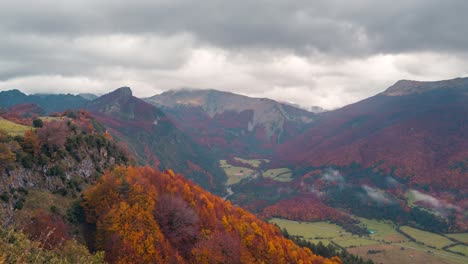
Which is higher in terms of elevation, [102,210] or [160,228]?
[102,210]

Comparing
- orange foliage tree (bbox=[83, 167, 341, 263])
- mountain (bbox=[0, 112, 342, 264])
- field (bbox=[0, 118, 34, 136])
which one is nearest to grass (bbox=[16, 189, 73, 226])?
mountain (bbox=[0, 112, 342, 264])

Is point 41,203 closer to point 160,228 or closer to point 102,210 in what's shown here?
A: point 102,210

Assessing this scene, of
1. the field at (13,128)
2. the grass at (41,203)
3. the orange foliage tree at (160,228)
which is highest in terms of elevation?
the field at (13,128)

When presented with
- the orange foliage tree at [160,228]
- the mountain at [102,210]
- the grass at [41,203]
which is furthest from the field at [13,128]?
the orange foliage tree at [160,228]

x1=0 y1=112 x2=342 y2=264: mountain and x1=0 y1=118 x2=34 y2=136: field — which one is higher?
x1=0 y1=118 x2=34 y2=136: field

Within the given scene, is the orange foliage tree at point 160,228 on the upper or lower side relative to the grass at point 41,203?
lower

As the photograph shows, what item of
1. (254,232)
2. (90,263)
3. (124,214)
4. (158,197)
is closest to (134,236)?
(124,214)

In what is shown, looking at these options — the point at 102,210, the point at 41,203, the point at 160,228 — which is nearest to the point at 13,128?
the point at 41,203

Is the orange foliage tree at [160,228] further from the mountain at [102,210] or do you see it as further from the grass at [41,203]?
the grass at [41,203]

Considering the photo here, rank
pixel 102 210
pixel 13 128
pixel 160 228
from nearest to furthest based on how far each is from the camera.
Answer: pixel 102 210, pixel 160 228, pixel 13 128

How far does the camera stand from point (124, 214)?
71750 mm

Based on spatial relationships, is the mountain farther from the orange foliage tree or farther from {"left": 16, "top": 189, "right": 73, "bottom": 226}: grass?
the orange foliage tree

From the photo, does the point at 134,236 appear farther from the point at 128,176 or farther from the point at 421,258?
the point at 421,258

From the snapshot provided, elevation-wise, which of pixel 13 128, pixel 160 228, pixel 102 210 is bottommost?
pixel 160 228
